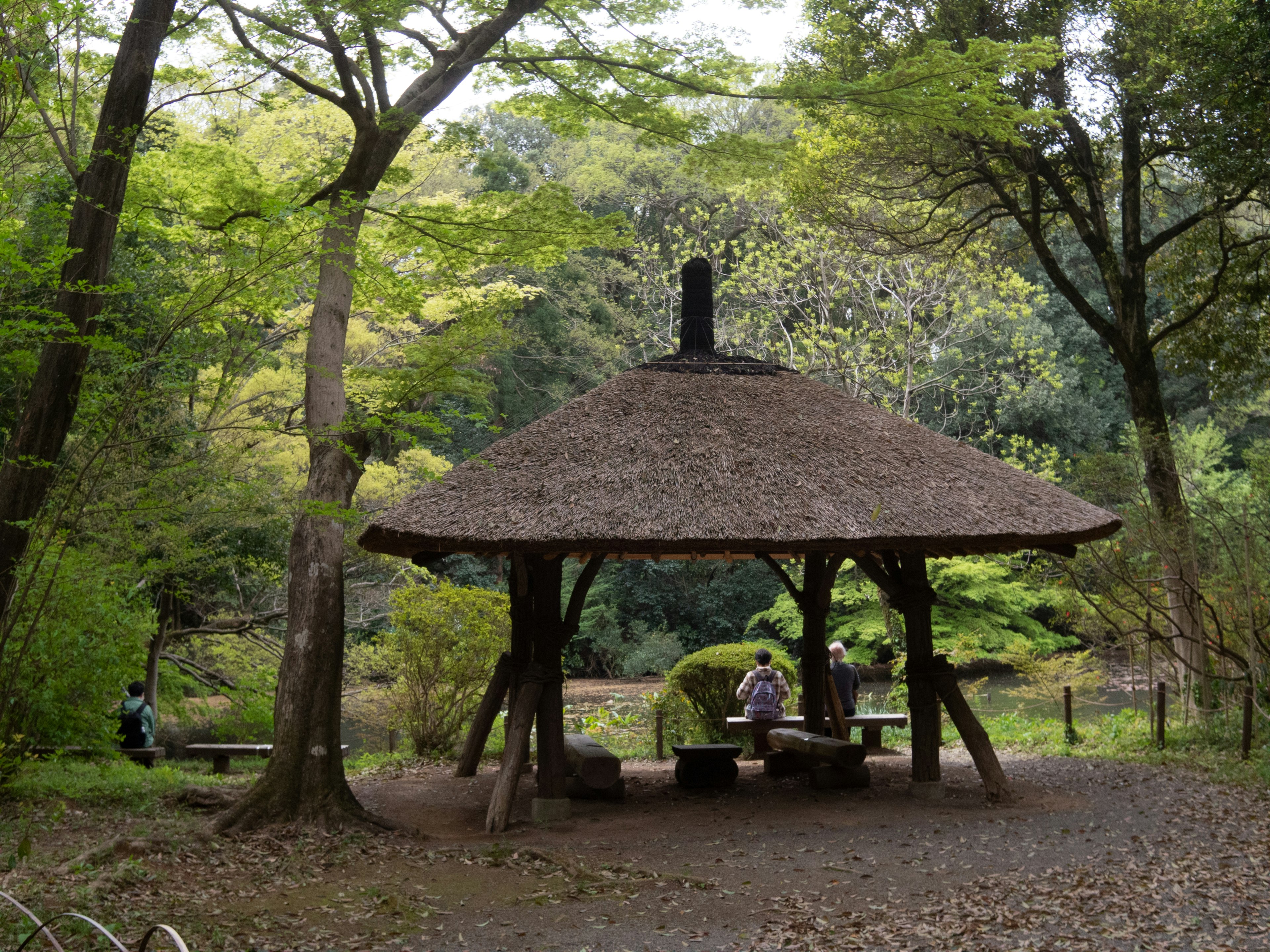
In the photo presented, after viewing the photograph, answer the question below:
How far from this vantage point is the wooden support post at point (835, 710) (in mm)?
11164

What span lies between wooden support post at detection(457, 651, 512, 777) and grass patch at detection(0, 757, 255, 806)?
2.26 meters

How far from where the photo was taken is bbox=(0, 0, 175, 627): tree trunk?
259 inches

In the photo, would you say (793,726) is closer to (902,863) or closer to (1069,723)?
(1069,723)

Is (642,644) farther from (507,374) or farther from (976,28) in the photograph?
(976,28)

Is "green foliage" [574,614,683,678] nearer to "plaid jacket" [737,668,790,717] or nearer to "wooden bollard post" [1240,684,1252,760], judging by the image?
"plaid jacket" [737,668,790,717]

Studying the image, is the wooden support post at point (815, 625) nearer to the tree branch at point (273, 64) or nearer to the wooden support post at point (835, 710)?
the wooden support post at point (835, 710)

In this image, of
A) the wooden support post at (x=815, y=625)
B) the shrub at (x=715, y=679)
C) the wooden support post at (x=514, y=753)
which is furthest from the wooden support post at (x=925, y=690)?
the shrub at (x=715, y=679)

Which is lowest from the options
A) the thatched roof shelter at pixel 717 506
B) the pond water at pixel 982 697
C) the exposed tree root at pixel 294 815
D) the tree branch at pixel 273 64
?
the pond water at pixel 982 697

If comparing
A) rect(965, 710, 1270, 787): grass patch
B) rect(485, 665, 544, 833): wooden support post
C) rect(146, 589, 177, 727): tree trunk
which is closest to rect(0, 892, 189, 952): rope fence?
rect(485, 665, 544, 833): wooden support post

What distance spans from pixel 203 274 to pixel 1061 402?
22.6 meters

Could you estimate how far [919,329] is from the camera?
20203 millimetres

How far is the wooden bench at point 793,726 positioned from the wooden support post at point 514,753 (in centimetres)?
362

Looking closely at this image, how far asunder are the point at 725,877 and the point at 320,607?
367 cm

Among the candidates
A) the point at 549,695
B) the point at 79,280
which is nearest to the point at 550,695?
the point at 549,695
